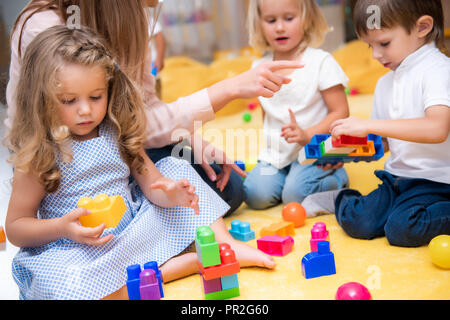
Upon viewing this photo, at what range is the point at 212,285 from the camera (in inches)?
28.8

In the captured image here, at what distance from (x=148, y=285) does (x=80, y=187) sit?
0.22m

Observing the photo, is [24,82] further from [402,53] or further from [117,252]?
[402,53]

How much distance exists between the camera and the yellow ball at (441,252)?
75cm

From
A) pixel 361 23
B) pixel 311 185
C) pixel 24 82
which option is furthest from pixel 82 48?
pixel 311 185

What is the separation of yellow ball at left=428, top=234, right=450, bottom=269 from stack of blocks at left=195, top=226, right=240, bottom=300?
305 mm

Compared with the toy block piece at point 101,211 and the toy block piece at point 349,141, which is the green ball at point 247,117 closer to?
the toy block piece at point 349,141

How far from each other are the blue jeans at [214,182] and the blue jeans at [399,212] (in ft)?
0.82

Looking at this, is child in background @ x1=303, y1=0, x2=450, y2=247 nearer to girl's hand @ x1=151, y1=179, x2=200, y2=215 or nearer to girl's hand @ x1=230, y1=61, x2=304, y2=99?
girl's hand @ x1=230, y1=61, x2=304, y2=99

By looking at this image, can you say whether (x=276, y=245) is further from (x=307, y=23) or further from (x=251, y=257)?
(x=307, y=23)

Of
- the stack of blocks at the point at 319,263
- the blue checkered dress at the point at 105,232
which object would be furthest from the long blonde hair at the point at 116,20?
the stack of blocks at the point at 319,263

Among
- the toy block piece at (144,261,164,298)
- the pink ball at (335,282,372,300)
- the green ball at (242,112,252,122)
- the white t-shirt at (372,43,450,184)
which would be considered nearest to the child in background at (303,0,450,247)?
the white t-shirt at (372,43,450,184)

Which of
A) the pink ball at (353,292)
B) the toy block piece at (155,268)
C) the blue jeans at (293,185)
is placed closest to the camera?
the pink ball at (353,292)

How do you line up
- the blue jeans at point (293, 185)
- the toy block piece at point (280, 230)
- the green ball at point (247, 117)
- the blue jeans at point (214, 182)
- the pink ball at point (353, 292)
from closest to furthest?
the pink ball at point (353, 292)
the toy block piece at point (280, 230)
the blue jeans at point (214, 182)
the blue jeans at point (293, 185)
the green ball at point (247, 117)

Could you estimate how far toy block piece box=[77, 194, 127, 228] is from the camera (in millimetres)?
724
